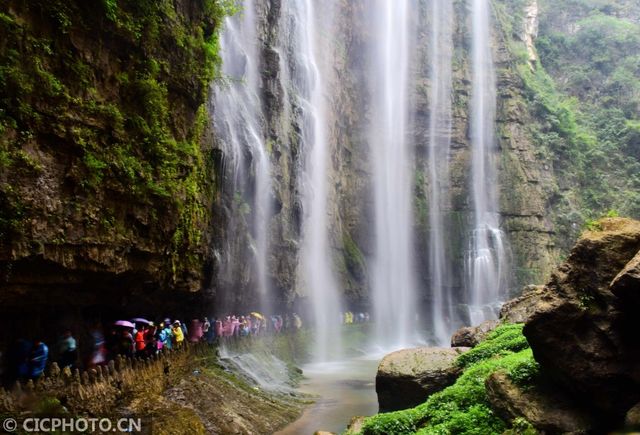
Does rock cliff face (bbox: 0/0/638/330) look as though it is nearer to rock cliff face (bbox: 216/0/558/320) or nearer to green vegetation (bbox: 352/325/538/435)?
green vegetation (bbox: 352/325/538/435)

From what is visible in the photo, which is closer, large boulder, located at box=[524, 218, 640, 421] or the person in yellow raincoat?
large boulder, located at box=[524, 218, 640, 421]

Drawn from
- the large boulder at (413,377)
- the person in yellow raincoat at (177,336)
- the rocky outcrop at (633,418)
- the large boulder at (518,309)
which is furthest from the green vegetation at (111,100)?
the large boulder at (518,309)

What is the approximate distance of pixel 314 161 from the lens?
33.5 m

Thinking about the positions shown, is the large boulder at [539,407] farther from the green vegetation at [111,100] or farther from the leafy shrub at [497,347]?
Answer: the green vegetation at [111,100]

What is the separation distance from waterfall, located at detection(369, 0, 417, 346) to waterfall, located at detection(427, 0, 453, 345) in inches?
65.9

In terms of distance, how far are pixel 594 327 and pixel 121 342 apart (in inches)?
380

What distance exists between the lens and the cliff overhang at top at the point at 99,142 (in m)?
8.45

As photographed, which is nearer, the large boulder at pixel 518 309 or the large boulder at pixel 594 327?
the large boulder at pixel 594 327

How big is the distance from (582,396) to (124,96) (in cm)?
993

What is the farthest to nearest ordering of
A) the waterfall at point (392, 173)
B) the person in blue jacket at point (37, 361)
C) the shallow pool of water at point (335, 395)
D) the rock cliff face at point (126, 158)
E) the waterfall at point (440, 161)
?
the waterfall at point (440, 161) < the waterfall at point (392, 173) < the shallow pool of water at point (335, 395) < the person in blue jacket at point (37, 361) < the rock cliff face at point (126, 158)

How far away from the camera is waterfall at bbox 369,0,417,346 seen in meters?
38.5

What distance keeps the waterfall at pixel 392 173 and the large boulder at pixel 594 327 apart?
29501 mm

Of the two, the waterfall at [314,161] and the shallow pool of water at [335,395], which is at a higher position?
the waterfall at [314,161]

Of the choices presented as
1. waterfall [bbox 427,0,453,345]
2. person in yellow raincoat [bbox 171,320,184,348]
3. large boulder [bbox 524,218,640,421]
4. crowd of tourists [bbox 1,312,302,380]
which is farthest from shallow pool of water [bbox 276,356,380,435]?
waterfall [bbox 427,0,453,345]
